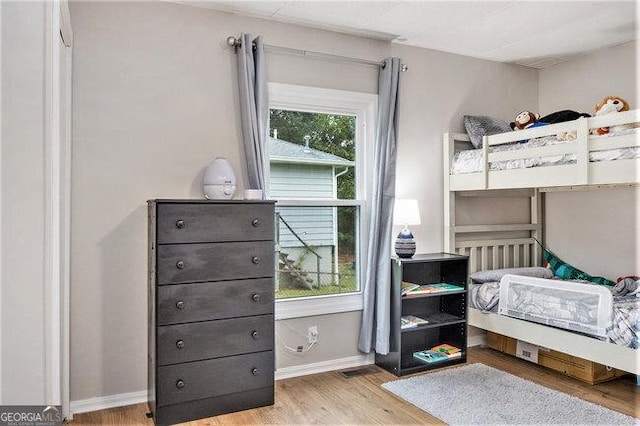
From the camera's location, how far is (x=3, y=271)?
1.26m

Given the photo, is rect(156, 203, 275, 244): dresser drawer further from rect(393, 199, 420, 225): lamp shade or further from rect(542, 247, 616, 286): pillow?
rect(542, 247, 616, 286): pillow

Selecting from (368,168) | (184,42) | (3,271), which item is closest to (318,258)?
(368,168)

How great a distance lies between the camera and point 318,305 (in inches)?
133

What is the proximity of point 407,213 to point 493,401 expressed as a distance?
1.32 metres

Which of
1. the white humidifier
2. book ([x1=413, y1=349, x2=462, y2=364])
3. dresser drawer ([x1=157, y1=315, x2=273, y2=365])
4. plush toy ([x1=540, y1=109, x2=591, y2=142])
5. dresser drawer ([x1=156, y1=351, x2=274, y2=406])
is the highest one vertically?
plush toy ([x1=540, y1=109, x2=591, y2=142])

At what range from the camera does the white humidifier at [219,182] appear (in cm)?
282

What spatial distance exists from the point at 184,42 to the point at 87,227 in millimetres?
1244

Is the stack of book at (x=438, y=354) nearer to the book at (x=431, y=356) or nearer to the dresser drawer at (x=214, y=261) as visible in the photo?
the book at (x=431, y=356)

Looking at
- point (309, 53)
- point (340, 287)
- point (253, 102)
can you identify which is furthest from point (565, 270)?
point (253, 102)

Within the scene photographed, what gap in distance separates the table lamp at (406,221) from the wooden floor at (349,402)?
86 cm

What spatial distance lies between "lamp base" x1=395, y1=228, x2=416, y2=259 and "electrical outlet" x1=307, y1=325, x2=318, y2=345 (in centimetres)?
79

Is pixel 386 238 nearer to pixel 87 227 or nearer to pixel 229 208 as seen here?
pixel 229 208

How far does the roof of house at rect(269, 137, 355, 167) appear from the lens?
3.31 m

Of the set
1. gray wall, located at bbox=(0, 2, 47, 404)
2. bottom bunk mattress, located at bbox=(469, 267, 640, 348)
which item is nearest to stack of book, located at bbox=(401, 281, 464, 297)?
bottom bunk mattress, located at bbox=(469, 267, 640, 348)
